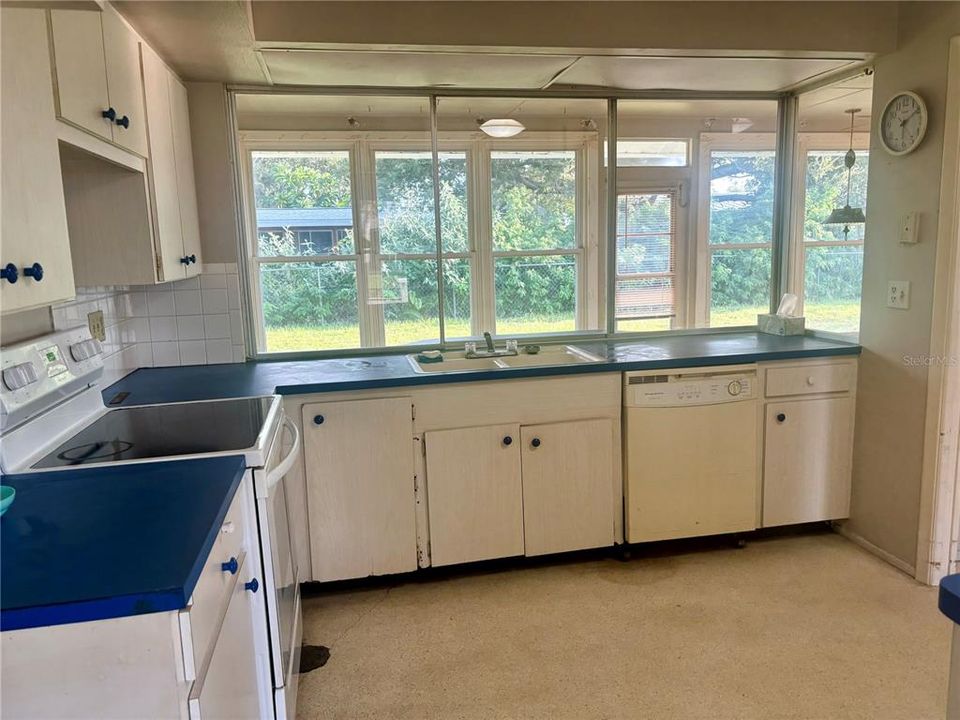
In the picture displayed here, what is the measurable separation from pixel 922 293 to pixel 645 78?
1.44m

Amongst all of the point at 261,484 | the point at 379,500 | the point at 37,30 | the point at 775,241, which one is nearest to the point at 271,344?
the point at 379,500

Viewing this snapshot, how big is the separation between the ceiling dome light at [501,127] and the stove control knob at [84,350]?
2143 millimetres

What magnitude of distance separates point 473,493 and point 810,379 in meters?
1.56

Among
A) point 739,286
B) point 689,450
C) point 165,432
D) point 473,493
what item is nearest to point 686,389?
point 689,450

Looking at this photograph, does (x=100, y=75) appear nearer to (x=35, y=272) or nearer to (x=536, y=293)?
(x=35, y=272)

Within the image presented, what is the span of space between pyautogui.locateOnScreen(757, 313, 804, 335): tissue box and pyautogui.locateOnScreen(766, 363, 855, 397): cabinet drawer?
37 centimetres

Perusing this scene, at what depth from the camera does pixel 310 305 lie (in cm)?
322

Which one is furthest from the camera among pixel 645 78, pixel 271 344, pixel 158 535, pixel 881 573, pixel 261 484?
pixel 271 344

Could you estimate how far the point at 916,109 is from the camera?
97.7 inches

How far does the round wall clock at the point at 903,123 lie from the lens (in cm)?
247

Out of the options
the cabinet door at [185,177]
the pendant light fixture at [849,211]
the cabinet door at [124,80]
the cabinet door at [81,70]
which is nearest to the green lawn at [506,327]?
the pendant light fixture at [849,211]

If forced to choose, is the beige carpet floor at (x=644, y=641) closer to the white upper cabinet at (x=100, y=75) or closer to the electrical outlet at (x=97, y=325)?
the electrical outlet at (x=97, y=325)

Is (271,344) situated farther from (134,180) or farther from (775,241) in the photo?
(775,241)

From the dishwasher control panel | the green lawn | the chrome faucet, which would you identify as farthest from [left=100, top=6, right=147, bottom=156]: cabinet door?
the dishwasher control panel
